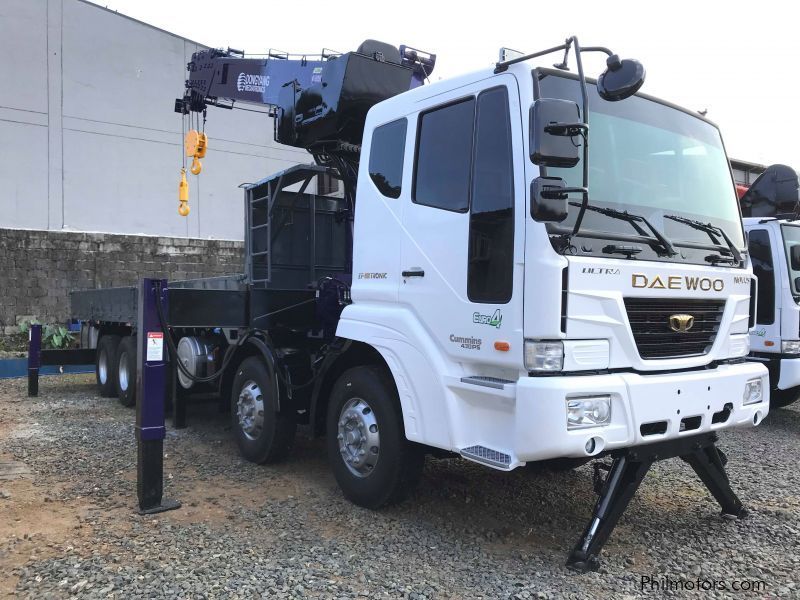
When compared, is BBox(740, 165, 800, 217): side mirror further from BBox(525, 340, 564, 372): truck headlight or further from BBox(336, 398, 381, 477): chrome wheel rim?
BBox(336, 398, 381, 477): chrome wheel rim

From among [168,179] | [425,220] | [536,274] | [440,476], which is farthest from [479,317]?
[168,179]

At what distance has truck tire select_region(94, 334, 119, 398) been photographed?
9.12 meters

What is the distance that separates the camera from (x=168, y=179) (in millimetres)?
18234

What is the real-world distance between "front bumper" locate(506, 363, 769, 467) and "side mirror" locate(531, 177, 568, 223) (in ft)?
2.63

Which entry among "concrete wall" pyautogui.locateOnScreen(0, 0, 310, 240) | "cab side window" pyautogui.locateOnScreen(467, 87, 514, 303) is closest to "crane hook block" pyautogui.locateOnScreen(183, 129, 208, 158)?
"cab side window" pyautogui.locateOnScreen(467, 87, 514, 303)

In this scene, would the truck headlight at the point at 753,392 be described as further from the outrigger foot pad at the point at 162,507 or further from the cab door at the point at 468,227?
the outrigger foot pad at the point at 162,507

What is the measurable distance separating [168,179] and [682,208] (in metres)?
16.6

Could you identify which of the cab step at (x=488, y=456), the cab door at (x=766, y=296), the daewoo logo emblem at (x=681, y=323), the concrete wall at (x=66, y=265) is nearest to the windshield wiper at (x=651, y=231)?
the daewoo logo emblem at (x=681, y=323)

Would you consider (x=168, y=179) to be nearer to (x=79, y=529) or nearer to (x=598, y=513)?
(x=79, y=529)

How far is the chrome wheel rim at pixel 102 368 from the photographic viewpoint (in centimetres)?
933

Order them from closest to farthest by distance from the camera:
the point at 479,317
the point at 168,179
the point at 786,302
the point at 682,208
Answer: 1. the point at 479,317
2. the point at 682,208
3. the point at 786,302
4. the point at 168,179

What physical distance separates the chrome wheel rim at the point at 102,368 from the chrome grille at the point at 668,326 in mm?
7878

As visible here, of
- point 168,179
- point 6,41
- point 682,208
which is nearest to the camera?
point 682,208

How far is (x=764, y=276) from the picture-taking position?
25.1 feet
